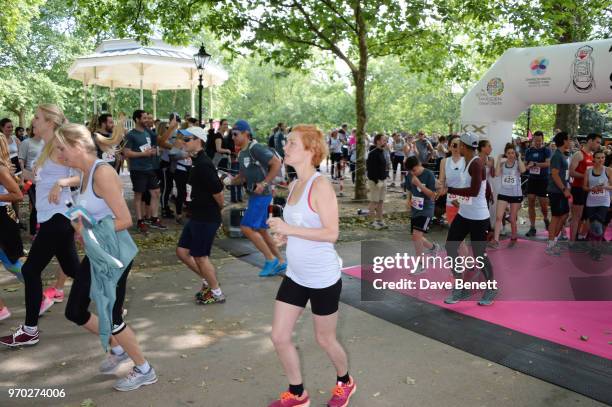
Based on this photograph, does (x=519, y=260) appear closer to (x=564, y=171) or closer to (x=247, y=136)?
(x=564, y=171)

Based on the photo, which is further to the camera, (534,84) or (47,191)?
(534,84)

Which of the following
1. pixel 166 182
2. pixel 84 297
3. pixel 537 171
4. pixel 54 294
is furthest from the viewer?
pixel 166 182

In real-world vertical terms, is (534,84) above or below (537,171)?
above

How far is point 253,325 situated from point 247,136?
246cm

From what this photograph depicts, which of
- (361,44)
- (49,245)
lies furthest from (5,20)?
(49,245)

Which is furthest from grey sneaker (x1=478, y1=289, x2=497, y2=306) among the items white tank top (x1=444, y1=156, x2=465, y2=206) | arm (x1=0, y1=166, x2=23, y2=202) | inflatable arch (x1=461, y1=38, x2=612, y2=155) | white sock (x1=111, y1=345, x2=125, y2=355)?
inflatable arch (x1=461, y1=38, x2=612, y2=155)

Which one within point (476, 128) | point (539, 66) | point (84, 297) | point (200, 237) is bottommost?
point (84, 297)

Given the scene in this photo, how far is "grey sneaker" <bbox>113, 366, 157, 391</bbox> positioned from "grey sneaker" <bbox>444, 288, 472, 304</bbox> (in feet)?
11.3

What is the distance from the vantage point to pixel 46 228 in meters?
4.44

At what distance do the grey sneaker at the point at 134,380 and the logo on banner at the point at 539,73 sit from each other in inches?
341

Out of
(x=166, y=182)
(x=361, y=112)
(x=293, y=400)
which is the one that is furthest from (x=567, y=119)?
(x=293, y=400)

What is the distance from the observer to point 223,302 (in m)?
5.96

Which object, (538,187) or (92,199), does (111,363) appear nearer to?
(92,199)

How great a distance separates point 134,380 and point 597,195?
721cm
